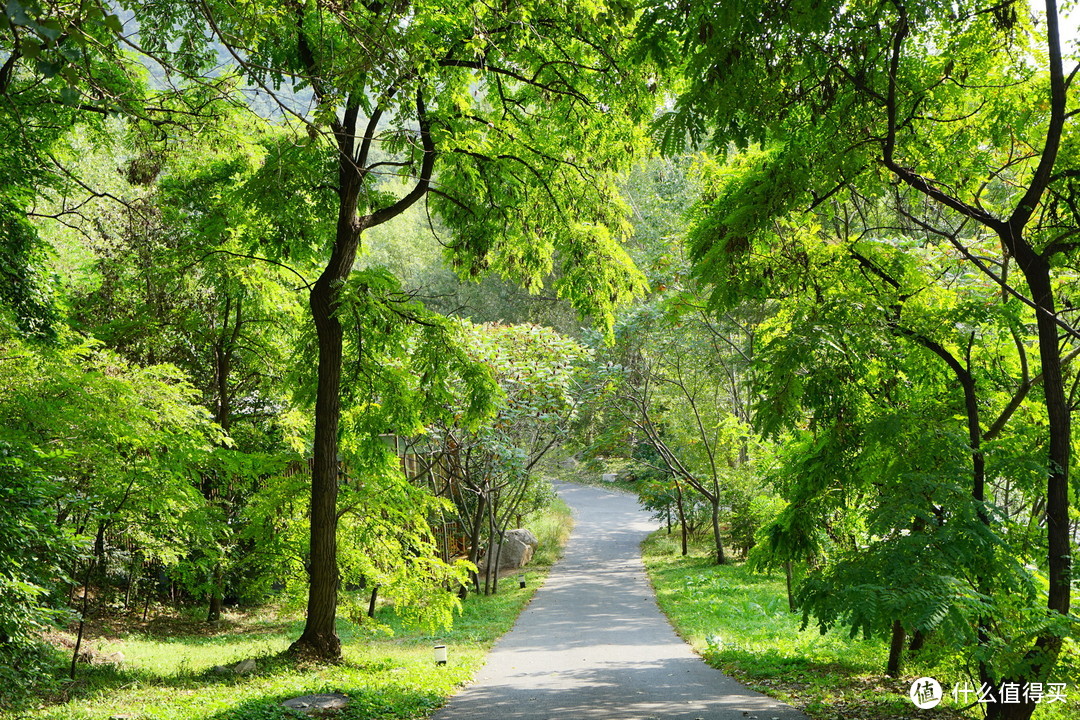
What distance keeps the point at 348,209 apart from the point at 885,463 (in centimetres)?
656

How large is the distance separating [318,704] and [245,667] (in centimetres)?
207

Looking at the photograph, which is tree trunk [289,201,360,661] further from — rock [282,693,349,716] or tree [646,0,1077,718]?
tree [646,0,1077,718]

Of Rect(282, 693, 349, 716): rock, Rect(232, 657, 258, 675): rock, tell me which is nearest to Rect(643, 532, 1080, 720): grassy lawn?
Rect(282, 693, 349, 716): rock

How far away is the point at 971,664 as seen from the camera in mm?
5953

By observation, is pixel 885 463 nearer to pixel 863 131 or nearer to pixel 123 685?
pixel 863 131

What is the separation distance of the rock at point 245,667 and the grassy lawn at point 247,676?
8cm

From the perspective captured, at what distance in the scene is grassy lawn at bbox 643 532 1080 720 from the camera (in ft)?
22.9

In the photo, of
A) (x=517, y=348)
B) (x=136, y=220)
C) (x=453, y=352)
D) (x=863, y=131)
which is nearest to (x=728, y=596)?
(x=517, y=348)

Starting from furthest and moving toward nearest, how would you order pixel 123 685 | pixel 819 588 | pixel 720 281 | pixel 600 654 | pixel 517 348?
pixel 517 348 → pixel 600 654 → pixel 123 685 → pixel 720 281 → pixel 819 588

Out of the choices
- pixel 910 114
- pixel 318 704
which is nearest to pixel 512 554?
pixel 318 704

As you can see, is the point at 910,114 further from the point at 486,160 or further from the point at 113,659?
the point at 113,659

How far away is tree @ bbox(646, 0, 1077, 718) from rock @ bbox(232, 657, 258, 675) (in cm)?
685

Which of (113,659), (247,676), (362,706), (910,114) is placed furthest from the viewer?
(113,659)

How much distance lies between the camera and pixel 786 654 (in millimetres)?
9953
